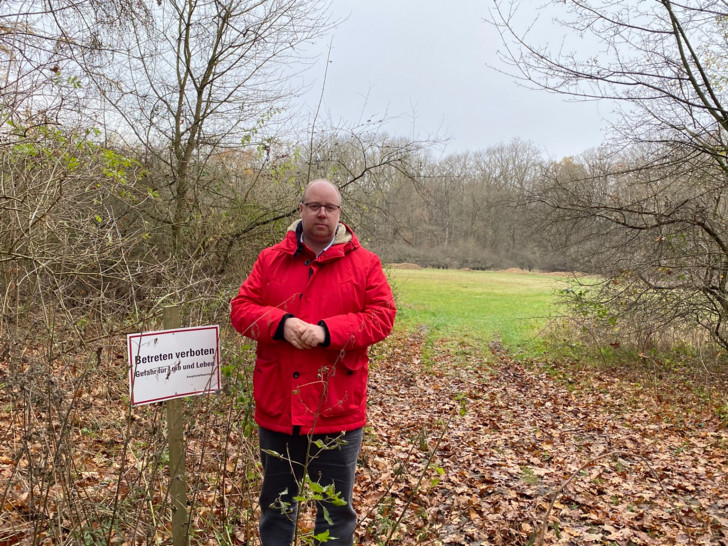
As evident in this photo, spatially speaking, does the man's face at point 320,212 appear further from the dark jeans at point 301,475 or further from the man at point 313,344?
the dark jeans at point 301,475

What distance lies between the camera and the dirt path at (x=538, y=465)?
3.92 meters

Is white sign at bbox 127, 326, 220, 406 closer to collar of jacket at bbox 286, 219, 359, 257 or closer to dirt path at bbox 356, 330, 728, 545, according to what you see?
collar of jacket at bbox 286, 219, 359, 257

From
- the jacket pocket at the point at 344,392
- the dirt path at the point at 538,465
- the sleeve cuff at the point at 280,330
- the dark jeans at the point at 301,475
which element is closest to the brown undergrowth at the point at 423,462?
the dirt path at the point at 538,465

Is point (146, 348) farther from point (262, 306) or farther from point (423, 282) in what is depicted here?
point (423, 282)

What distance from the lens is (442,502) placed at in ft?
14.5

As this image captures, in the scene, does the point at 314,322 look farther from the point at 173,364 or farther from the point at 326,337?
the point at 173,364

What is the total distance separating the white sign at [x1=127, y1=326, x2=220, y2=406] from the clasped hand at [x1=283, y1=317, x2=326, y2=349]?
400 mm

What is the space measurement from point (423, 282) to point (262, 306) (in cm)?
3352

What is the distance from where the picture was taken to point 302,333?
7.84ft

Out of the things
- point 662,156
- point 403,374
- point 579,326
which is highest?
point 662,156

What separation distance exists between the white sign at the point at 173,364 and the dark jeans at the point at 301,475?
1.47 ft

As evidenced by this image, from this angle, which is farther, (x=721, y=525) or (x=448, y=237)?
(x=448, y=237)

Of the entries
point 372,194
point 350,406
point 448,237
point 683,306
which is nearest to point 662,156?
point 683,306

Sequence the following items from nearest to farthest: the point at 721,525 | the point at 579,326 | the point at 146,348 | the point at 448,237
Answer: the point at 146,348 < the point at 721,525 < the point at 579,326 < the point at 448,237
